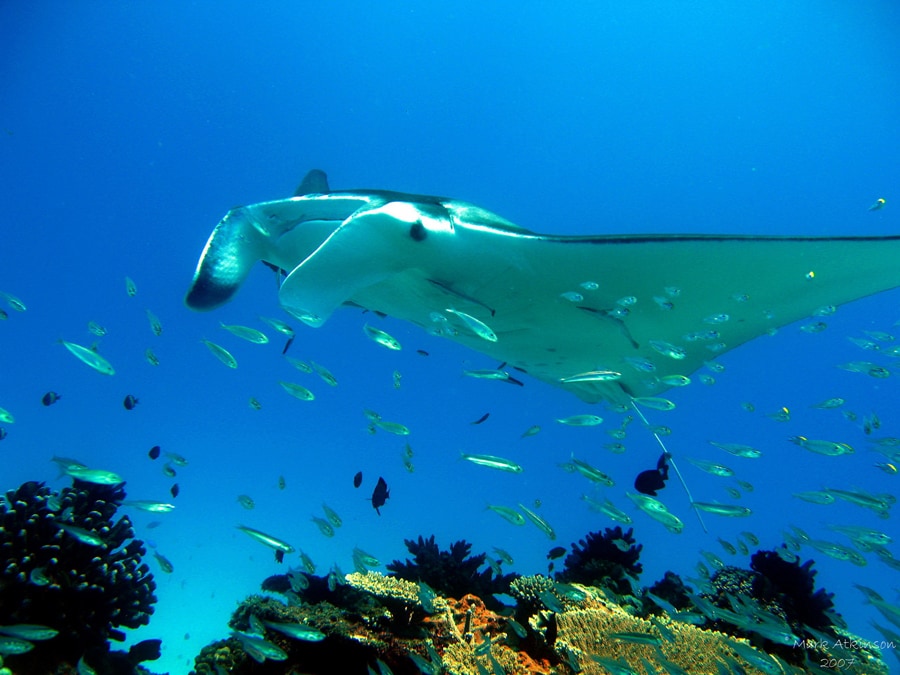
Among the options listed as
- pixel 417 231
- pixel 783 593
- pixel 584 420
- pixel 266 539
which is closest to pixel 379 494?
pixel 266 539

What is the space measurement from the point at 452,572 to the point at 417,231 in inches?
176

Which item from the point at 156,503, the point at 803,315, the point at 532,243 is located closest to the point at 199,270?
the point at 532,243

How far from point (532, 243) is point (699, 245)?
1228 millimetres

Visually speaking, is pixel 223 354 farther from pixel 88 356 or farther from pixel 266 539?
pixel 266 539

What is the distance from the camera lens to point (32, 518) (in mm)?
4730

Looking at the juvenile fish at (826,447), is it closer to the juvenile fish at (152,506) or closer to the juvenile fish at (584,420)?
the juvenile fish at (584,420)

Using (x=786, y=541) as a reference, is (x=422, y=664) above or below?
below

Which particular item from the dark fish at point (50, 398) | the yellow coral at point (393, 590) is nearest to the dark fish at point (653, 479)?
the yellow coral at point (393, 590)

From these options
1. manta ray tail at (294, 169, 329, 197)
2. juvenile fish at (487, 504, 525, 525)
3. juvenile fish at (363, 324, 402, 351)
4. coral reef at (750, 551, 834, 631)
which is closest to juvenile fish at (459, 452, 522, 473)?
juvenile fish at (487, 504, 525, 525)

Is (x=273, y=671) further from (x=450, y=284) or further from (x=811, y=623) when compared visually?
(x=811, y=623)

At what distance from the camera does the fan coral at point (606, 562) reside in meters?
6.05

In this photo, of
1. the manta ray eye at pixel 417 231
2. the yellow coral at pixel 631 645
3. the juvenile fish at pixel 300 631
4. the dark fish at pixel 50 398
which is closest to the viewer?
the manta ray eye at pixel 417 231

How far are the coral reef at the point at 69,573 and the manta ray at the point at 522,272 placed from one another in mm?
3134

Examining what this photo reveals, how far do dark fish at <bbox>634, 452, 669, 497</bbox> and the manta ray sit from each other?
157cm
